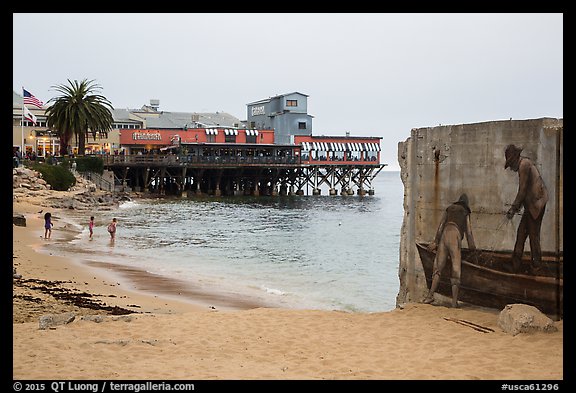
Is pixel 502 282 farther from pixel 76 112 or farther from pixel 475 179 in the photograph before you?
pixel 76 112

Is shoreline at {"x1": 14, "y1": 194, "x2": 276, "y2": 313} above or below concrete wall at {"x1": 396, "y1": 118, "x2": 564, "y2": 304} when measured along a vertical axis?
below

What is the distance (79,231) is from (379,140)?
5455 centimetres

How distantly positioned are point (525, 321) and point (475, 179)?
2.57 m

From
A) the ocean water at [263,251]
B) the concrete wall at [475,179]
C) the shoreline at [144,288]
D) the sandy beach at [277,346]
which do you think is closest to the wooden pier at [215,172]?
the ocean water at [263,251]

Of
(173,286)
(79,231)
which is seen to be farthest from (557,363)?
(79,231)

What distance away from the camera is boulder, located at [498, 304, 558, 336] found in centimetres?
898

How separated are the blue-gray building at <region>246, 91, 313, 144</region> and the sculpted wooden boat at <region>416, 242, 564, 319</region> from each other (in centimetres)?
6642

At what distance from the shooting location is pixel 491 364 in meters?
8.12

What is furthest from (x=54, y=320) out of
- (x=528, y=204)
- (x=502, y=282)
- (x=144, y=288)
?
(x=528, y=204)

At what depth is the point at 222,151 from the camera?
73.6 meters

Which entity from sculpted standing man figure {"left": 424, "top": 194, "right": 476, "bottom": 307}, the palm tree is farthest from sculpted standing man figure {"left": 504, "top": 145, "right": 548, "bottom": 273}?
the palm tree

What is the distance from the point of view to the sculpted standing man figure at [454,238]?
1062cm

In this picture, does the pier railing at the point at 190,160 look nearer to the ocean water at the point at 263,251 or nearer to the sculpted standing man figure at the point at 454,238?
the ocean water at the point at 263,251

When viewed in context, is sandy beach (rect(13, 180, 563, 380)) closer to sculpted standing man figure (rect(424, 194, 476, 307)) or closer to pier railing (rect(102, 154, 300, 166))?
sculpted standing man figure (rect(424, 194, 476, 307))
